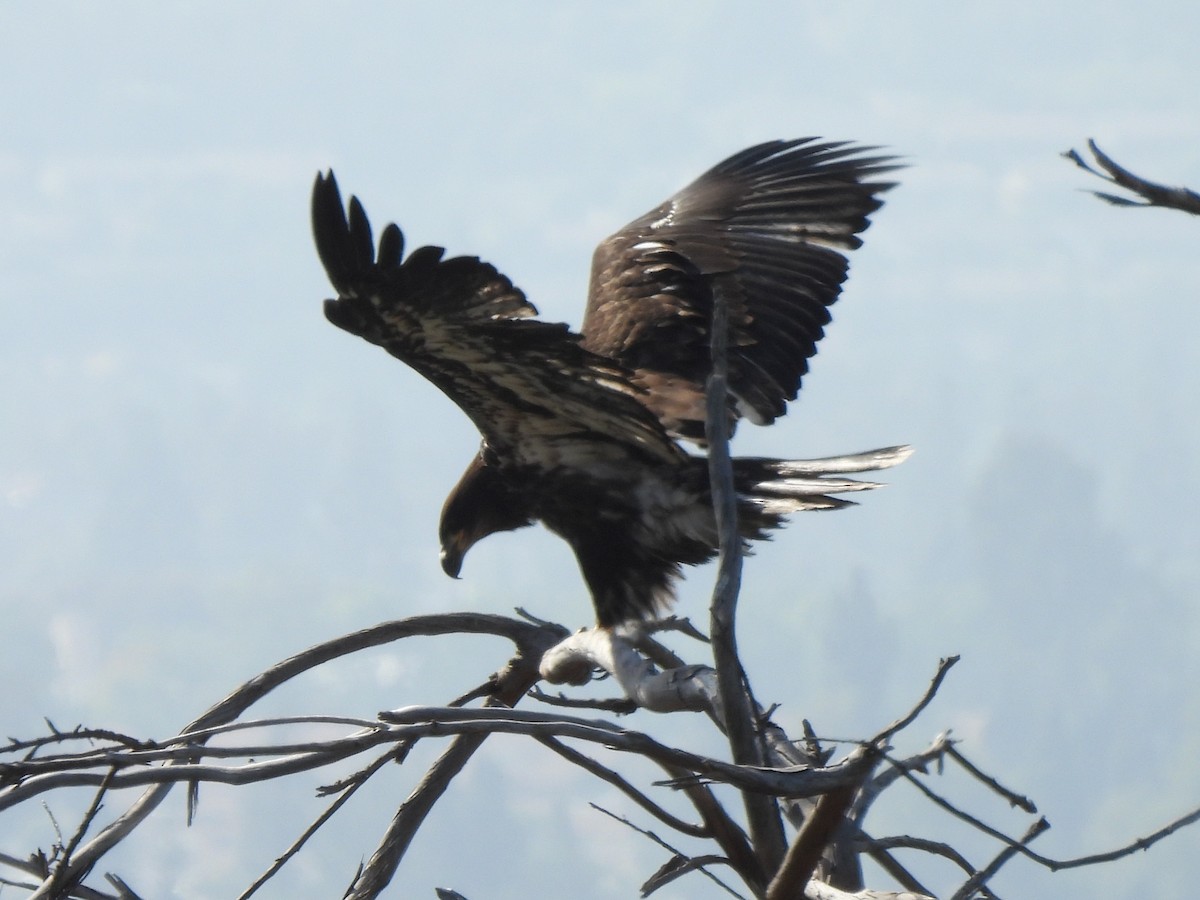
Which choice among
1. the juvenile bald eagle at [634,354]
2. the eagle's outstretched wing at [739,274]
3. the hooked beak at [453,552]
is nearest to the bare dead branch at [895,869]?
the juvenile bald eagle at [634,354]

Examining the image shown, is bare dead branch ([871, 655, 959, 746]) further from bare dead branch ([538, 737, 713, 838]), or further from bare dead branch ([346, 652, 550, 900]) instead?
bare dead branch ([346, 652, 550, 900])

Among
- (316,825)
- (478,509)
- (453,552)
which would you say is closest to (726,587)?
(316,825)

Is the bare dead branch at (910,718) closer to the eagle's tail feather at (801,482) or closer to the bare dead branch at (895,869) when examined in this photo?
the bare dead branch at (895,869)

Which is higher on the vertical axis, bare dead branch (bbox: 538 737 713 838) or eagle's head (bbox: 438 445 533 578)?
eagle's head (bbox: 438 445 533 578)

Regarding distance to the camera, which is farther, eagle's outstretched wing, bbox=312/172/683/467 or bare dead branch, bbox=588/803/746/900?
eagle's outstretched wing, bbox=312/172/683/467

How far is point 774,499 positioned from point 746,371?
1175 mm

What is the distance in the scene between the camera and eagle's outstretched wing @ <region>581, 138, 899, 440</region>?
17.4ft

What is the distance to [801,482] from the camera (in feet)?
14.5

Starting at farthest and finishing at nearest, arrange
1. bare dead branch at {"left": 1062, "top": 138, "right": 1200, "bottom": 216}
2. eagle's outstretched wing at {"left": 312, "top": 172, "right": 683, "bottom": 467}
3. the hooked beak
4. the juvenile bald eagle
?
the hooked beak → the juvenile bald eagle → eagle's outstretched wing at {"left": 312, "top": 172, "right": 683, "bottom": 467} → bare dead branch at {"left": 1062, "top": 138, "right": 1200, "bottom": 216}

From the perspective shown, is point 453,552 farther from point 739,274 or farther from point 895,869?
point 895,869

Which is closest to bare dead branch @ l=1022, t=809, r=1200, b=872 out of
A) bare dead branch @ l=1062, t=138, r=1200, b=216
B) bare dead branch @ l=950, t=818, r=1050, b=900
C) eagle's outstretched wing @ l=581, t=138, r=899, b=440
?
bare dead branch @ l=950, t=818, r=1050, b=900

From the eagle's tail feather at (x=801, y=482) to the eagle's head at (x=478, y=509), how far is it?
3.14 feet

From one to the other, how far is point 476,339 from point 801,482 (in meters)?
0.99

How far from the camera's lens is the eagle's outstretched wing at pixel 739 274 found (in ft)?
17.4
